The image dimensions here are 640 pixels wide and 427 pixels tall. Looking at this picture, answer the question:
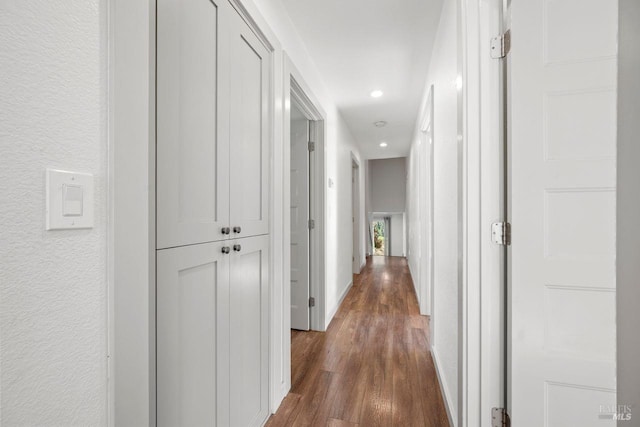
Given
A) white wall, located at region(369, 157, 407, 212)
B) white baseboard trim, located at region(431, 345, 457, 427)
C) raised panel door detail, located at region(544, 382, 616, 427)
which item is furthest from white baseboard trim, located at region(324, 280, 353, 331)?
white wall, located at region(369, 157, 407, 212)

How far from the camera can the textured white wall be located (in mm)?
514

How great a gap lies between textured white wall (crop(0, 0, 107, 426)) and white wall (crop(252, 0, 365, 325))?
1.19 metres

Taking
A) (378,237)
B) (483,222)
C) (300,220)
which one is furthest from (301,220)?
(378,237)

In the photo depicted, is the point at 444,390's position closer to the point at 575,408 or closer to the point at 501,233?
the point at 575,408

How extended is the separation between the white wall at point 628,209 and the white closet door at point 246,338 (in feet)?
3.87

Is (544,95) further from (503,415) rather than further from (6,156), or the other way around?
(6,156)

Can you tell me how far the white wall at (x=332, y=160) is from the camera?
187cm

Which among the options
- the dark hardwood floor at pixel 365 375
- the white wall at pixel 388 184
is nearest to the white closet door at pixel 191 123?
the dark hardwood floor at pixel 365 375

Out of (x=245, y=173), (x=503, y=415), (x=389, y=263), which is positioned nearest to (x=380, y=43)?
(x=245, y=173)

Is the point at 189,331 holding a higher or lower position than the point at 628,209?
lower

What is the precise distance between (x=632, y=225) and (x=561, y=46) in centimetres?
106

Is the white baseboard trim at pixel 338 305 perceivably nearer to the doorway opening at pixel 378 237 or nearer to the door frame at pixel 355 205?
the door frame at pixel 355 205

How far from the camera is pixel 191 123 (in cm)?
105

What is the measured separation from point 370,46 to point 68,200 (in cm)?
233
